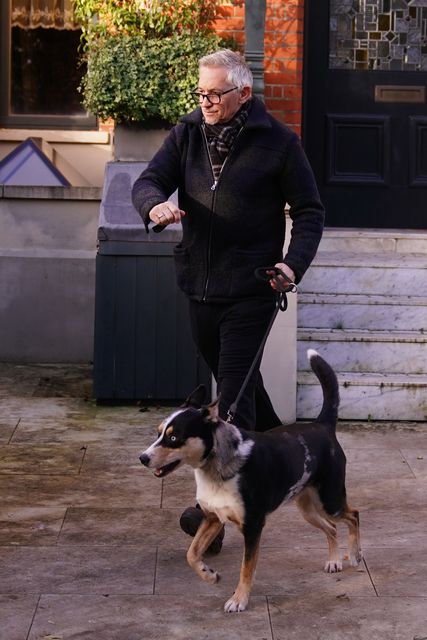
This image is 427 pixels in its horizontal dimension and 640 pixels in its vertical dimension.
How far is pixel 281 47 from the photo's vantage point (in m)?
9.70

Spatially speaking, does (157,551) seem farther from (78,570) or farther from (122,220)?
(122,220)

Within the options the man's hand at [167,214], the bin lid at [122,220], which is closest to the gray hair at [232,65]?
the man's hand at [167,214]

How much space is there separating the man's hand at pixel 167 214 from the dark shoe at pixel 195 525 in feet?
4.37

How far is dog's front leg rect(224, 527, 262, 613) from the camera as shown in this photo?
4.88m

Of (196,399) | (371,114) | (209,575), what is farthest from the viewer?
(371,114)

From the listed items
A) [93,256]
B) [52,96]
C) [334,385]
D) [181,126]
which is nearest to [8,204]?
[93,256]

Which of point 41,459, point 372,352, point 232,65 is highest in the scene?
point 232,65

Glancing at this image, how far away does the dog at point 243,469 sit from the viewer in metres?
4.73

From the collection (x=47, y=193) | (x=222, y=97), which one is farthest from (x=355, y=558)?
(x=47, y=193)

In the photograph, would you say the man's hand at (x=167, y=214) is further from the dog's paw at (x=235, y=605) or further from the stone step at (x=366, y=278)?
the stone step at (x=366, y=278)

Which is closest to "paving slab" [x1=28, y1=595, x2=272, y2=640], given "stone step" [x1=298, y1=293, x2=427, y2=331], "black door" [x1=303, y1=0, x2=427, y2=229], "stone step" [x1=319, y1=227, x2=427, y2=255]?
"stone step" [x1=298, y1=293, x2=427, y2=331]

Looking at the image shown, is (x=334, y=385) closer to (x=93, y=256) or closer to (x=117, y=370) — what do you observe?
(x=117, y=370)

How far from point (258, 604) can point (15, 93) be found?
6.94 metres

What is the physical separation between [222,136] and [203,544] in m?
1.78
